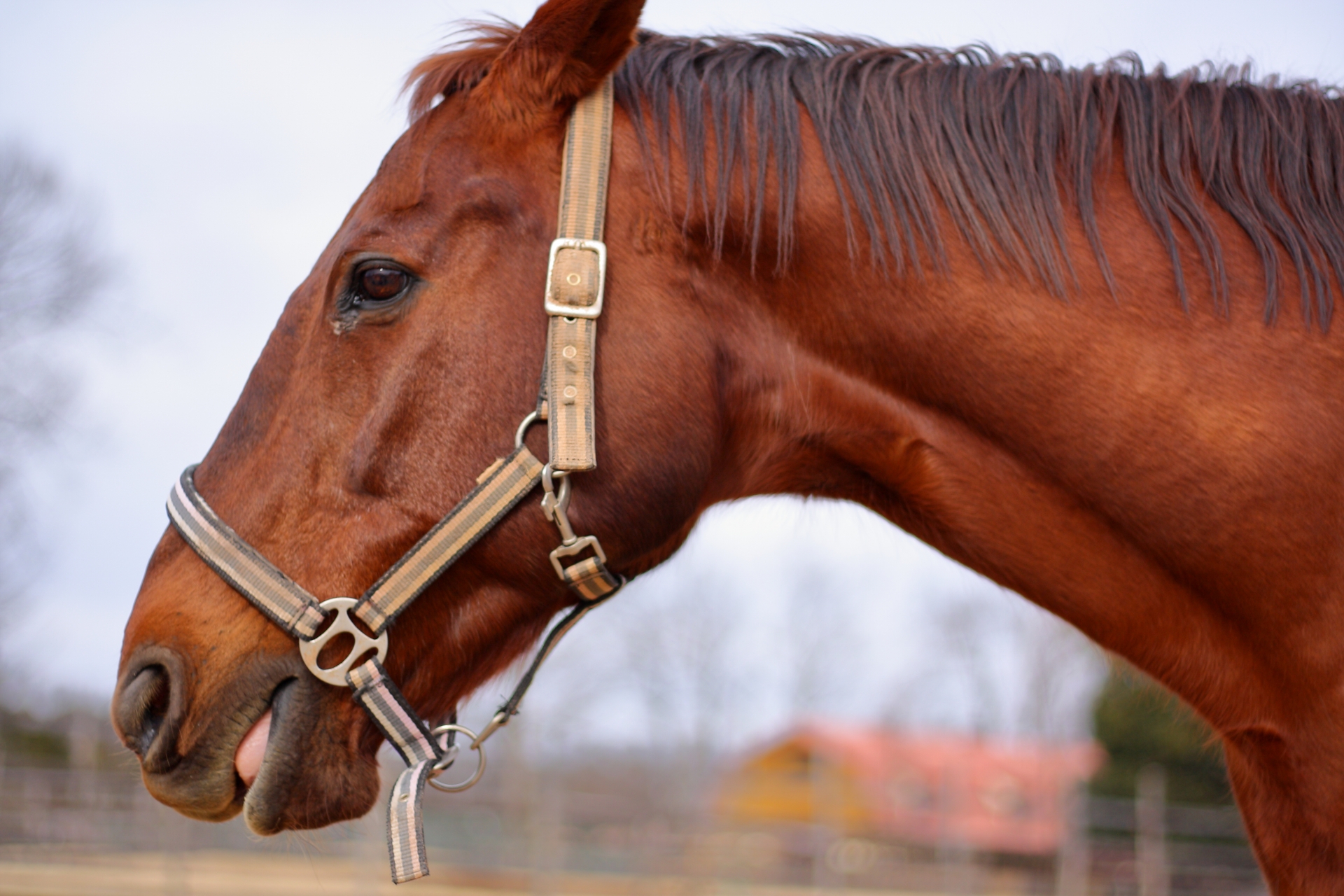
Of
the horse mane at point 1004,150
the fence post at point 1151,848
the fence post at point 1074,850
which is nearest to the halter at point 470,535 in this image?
the horse mane at point 1004,150

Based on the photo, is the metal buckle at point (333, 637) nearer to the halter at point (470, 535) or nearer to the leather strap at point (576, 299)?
the halter at point (470, 535)

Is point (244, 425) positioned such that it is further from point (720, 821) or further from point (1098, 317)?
point (720, 821)

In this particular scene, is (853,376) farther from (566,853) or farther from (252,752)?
(566,853)

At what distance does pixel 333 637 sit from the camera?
1774 mm

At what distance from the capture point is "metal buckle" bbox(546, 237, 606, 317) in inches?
70.3

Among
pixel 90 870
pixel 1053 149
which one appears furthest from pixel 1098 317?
pixel 90 870

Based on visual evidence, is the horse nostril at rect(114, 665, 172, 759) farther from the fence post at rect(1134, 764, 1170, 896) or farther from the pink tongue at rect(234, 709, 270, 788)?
the fence post at rect(1134, 764, 1170, 896)

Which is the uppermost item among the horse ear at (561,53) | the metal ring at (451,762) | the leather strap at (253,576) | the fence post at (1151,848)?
the horse ear at (561,53)

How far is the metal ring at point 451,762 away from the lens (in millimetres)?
1902

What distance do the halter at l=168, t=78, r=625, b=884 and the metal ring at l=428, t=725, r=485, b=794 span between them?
0.05 m

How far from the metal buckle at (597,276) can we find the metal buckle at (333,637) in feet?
2.11

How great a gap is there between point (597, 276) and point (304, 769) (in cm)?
104

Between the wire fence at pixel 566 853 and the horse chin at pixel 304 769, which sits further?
the wire fence at pixel 566 853

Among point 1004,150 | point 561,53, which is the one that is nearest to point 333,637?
point 561,53
